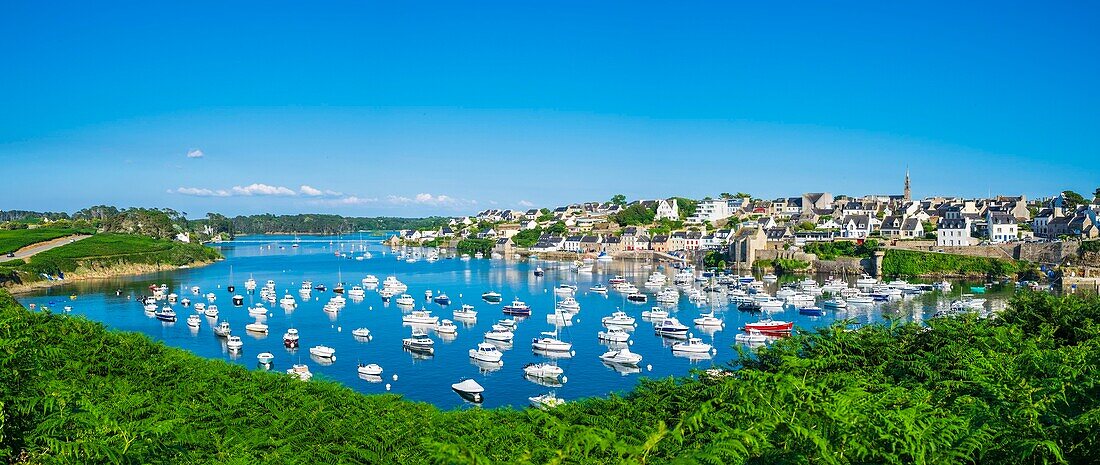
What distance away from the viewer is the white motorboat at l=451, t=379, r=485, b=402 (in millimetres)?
20906

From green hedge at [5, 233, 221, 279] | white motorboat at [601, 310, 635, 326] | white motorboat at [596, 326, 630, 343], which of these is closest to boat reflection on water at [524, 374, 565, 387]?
white motorboat at [596, 326, 630, 343]

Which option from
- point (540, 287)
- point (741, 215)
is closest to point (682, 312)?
point (540, 287)

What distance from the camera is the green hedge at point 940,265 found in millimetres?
49812

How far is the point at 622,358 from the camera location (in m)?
25.0

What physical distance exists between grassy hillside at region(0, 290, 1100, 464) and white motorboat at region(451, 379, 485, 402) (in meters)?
8.81

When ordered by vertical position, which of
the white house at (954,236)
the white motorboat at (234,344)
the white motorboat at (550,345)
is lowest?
the white motorboat at (234,344)

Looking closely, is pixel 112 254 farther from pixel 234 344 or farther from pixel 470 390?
pixel 470 390

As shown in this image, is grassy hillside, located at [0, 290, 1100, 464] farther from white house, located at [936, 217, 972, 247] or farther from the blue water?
white house, located at [936, 217, 972, 247]

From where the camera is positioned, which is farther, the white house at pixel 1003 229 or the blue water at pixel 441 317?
the white house at pixel 1003 229

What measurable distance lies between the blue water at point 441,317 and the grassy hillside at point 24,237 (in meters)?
13.0

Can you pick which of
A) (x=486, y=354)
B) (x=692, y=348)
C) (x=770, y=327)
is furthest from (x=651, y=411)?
(x=770, y=327)

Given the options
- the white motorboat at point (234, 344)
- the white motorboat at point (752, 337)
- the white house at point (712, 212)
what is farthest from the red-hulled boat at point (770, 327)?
the white house at point (712, 212)

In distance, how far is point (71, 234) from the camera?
74625mm

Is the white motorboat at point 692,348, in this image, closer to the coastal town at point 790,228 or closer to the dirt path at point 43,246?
the coastal town at point 790,228
